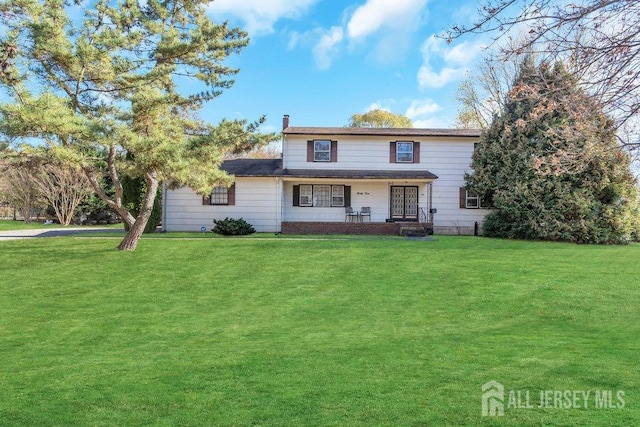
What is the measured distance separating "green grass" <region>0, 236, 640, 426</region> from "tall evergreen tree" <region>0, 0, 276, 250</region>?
3193mm

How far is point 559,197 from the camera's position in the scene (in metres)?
19.1

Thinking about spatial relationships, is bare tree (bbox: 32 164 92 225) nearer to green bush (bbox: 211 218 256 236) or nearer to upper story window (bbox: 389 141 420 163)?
green bush (bbox: 211 218 256 236)

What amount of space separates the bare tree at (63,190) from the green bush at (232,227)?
17.4m

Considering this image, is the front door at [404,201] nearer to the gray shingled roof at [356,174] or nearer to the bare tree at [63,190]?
the gray shingled roof at [356,174]

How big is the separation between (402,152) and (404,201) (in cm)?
264

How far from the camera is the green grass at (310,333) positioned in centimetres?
422

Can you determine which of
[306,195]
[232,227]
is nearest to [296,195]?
[306,195]

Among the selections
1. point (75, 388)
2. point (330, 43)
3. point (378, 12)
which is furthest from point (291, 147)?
point (75, 388)

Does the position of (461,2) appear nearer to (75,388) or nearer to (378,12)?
(378,12)

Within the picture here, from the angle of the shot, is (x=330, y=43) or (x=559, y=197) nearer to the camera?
(x=330, y=43)

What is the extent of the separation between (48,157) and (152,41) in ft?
16.0

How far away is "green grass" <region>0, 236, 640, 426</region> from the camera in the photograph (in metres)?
4.22

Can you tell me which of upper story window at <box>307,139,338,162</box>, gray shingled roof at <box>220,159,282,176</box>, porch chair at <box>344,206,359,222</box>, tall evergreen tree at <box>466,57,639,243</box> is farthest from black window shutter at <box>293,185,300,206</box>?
→ tall evergreen tree at <box>466,57,639,243</box>

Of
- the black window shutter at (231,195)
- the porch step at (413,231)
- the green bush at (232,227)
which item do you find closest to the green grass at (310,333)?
the green bush at (232,227)
